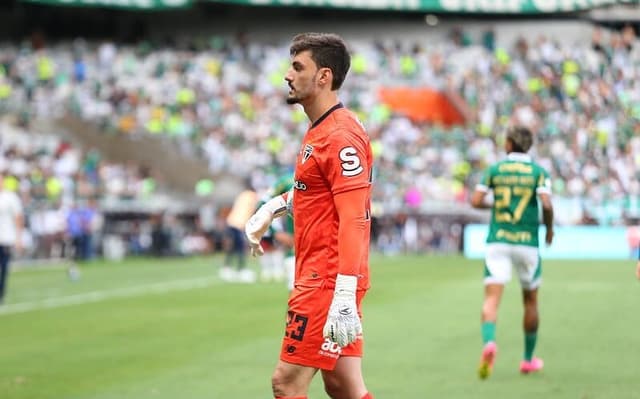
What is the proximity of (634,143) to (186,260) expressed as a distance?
16.2m

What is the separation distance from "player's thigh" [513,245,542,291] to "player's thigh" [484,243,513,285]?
0.10 m

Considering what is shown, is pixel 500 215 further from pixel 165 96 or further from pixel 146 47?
pixel 146 47

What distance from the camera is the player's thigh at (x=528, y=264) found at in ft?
37.2

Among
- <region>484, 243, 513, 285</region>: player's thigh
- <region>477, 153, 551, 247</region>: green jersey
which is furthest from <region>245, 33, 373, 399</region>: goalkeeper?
<region>477, 153, 551, 247</region>: green jersey

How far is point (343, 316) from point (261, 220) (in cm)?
110

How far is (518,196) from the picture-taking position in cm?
1144

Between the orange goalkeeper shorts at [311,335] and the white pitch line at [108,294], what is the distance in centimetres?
1293

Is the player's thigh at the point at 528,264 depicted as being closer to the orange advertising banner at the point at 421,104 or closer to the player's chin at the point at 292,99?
the player's chin at the point at 292,99

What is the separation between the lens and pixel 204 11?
52.7 metres

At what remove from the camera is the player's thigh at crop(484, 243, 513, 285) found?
37.2 feet

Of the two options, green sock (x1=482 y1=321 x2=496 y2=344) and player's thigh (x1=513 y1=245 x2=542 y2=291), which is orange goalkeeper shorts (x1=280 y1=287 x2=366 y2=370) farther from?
player's thigh (x1=513 y1=245 x2=542 y2=291)

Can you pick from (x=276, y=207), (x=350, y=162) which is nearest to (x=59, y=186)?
(x=276, y=207)

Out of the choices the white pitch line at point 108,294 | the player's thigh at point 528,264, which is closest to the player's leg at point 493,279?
the player's thigh at point 528,264

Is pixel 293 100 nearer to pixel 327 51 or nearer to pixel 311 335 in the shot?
pixel 327 51
